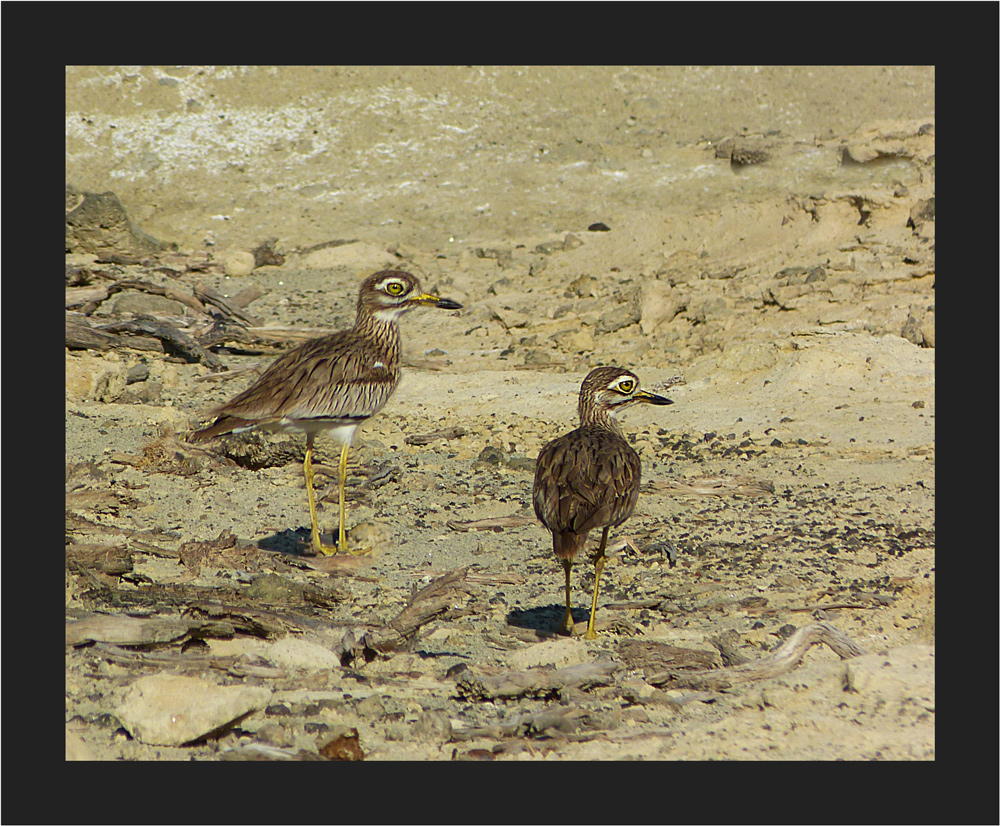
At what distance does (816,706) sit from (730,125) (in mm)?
14935

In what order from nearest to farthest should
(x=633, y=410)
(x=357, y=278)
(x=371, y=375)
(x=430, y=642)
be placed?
(x=430, y=642)
(x=371, y=375)
(x=633, y=410)
(x=357, y=278)

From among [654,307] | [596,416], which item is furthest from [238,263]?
[596,416]

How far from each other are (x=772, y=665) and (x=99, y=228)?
Result: 10.6 metres

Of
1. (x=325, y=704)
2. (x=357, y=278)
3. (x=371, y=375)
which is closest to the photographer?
(x=325, y=704)

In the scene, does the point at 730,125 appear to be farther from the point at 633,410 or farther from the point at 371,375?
the point at 371,375

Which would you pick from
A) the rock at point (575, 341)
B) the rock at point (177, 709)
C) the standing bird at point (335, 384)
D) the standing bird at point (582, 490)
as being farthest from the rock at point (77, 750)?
the rock at point (575, 341)

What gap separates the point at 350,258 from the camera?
43.8 feet

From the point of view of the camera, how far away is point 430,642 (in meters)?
5.11

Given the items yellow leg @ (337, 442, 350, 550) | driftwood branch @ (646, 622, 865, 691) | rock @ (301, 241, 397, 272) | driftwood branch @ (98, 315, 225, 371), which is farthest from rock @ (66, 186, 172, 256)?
driftwood branch @ (646, 622, 865, 691)

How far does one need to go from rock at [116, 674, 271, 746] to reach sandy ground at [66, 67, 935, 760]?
0.01 m

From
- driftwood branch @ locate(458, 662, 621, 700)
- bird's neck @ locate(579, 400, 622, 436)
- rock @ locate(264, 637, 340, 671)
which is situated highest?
bird's neck @ locate(579, 400, 622, 436)

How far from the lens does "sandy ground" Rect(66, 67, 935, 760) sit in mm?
4352

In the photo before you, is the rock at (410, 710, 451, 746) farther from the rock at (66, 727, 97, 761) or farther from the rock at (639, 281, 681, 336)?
the rock at (639, 281, 681, 336)

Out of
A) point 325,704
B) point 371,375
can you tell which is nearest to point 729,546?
point 371,375
